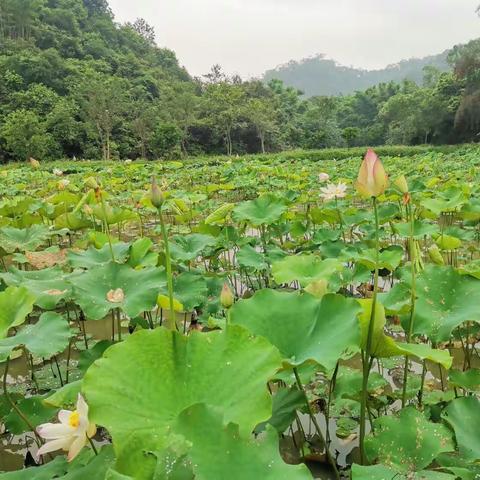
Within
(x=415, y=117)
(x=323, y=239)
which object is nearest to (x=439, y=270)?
(x=323, y=239)

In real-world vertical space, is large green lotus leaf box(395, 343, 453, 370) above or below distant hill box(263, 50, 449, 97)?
below

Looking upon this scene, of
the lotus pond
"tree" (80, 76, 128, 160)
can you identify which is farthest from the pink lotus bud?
"tree" (80, 76, 128, 160)

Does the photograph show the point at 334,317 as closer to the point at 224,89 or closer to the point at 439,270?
the point at 439,270

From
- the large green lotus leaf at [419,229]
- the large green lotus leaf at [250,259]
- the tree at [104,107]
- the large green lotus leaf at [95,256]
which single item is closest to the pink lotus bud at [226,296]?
the large green lotus leaf at [95,256]

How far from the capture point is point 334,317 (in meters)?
0.99

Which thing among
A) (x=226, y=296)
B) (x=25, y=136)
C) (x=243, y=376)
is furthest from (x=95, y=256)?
(x=25, y=136)

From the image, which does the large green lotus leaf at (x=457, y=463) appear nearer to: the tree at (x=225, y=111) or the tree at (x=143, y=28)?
the tree at (x=225, y=111)

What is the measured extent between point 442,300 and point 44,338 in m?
0.98

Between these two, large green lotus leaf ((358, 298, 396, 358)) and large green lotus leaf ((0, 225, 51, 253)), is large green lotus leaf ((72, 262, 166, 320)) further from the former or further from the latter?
large green lotus leaf ((0, 225, 51, 253))

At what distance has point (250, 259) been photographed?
7.50ft

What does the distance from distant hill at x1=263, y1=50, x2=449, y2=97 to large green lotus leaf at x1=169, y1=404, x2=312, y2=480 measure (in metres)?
129

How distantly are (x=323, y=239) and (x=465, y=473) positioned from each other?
1780 mm

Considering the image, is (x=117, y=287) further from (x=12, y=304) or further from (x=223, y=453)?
(x=223, y=453)

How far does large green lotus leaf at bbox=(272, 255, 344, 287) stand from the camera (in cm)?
153
